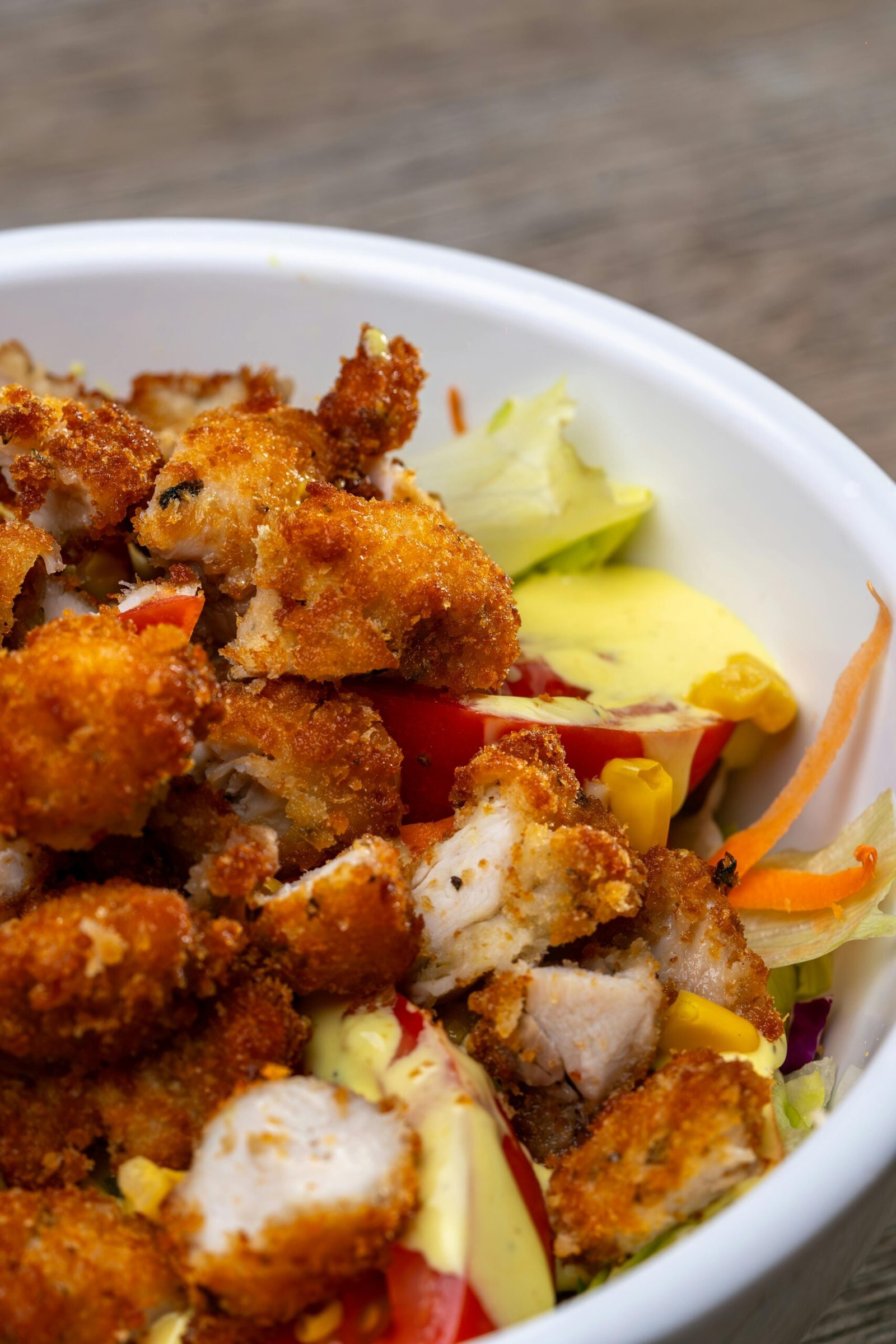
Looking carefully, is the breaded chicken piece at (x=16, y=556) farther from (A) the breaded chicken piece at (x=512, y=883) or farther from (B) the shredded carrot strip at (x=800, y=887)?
(B) the shredded carrot strip at (x=800, y=887)

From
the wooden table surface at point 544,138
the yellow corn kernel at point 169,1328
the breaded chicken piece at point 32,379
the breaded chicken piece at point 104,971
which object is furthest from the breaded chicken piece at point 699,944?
the wooden table surface at point 544,138

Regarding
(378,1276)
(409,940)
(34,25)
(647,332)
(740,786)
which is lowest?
(740,786)

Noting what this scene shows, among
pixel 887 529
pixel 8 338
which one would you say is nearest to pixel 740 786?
pixel 887 529

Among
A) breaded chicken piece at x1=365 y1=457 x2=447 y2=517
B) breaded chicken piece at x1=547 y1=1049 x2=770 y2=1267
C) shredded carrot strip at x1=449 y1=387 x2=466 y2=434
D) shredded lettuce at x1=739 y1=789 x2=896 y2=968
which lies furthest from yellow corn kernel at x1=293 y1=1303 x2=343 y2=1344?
shredded carrot strip at x1=449 y1=387 x2=466 y2=434

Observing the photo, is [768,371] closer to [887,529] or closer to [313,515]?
[887,529]

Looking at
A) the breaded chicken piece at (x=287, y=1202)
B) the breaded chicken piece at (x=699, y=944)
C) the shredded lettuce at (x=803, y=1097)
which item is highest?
the breaded chicken piece at (x=287, y=1202)

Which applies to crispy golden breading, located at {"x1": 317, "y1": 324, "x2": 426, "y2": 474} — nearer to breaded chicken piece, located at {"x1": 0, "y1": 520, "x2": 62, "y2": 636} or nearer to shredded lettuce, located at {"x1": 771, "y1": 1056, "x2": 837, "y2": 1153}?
breaded chicken piece, located at {"x1": 0, "y1": 520, "x2": 62, "y2": 636}
